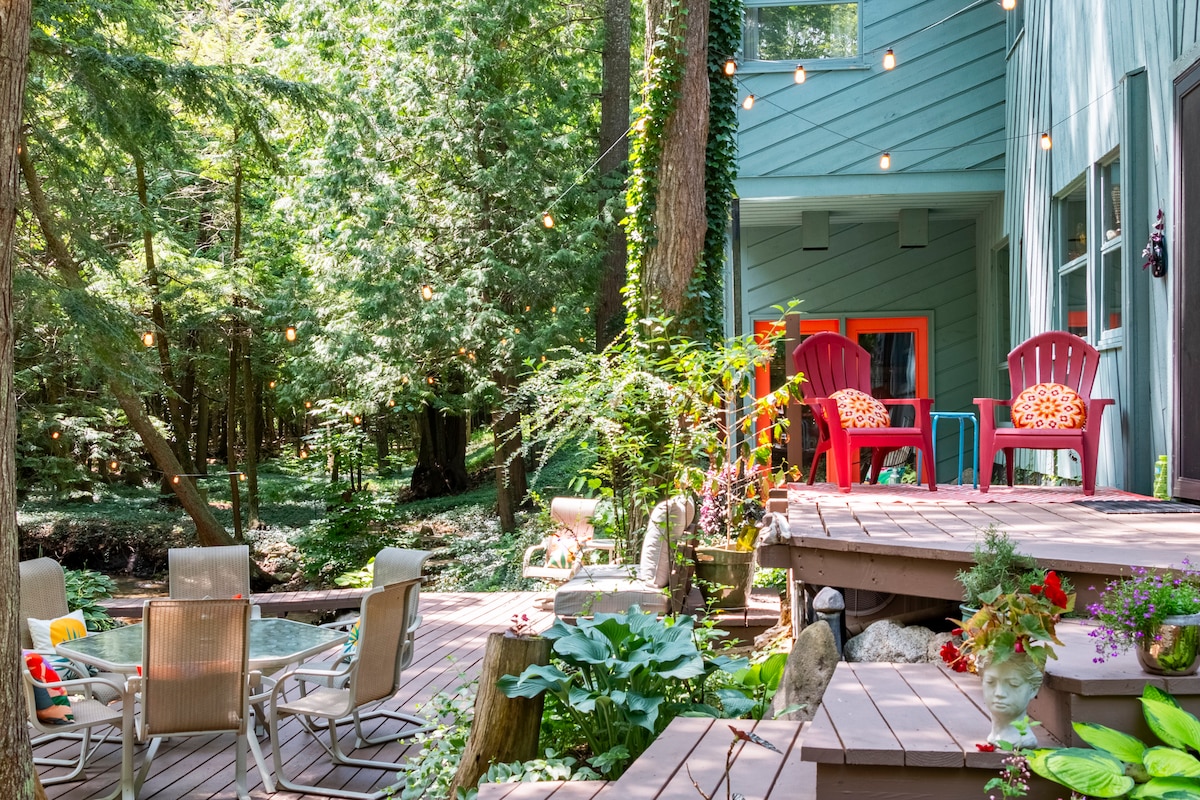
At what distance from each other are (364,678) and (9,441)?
1775mm

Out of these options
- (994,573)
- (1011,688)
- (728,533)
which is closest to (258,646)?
(728,533)

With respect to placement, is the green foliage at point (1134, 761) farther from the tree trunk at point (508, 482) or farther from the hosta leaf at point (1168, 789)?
the tree trunk at point (508, 482)

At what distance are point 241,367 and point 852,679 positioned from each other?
52.5 feet

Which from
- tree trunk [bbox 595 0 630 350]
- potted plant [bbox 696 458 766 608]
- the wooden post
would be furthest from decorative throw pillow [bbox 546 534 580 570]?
tree trunk [bbox 595 0 630 350]

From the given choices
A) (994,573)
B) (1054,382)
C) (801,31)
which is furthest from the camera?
(801,31)

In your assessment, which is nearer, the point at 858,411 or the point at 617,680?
the point at 617,680

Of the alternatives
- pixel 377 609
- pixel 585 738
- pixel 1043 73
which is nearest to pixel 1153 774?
pixel 585 738

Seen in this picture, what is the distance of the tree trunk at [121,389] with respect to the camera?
9625 millimetres

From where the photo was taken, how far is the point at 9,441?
13.1ft

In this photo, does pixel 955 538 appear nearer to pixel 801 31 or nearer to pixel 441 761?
pixel 441 761

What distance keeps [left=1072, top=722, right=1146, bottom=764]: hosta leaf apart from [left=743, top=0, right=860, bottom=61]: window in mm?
8541

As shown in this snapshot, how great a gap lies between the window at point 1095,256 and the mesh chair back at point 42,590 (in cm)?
628

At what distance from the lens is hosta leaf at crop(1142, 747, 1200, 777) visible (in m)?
2.34

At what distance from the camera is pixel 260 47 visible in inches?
548
